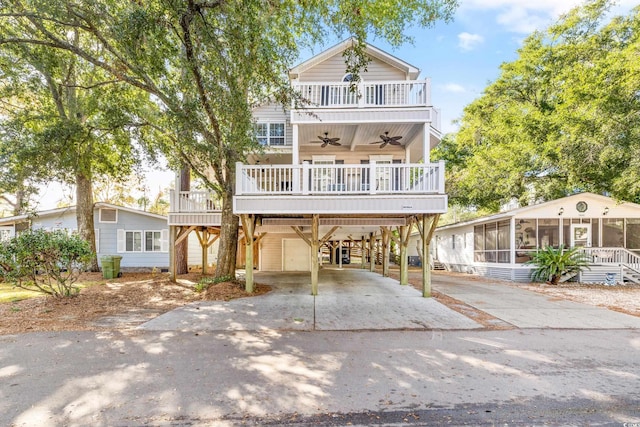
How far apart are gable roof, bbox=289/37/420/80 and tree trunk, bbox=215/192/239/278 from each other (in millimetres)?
5536

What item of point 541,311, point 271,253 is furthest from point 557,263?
point 271,253

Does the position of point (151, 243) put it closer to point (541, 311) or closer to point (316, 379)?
point (316, 379)

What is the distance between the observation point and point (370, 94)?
992cm

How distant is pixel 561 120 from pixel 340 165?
12.4m

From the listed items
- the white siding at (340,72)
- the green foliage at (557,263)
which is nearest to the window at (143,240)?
the white siding at (340,72)

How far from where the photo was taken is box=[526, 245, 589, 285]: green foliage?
1288 cm

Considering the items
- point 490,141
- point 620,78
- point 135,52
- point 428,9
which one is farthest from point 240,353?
point 490,141

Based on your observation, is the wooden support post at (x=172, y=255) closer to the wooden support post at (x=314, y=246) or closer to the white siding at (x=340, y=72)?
the wooden support post at (x=314, y=246)

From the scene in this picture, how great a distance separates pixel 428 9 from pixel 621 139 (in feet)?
33.0

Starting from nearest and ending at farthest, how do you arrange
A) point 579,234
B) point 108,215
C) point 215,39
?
1. point 215,39
2. point 579,234
3. point 108,215

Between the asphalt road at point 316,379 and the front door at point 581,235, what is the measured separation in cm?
1110

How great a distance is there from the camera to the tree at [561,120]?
1227 cm

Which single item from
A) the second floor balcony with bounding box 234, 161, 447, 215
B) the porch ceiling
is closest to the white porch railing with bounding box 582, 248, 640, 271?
the porch ceiling

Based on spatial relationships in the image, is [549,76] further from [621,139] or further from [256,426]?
[256,426]
